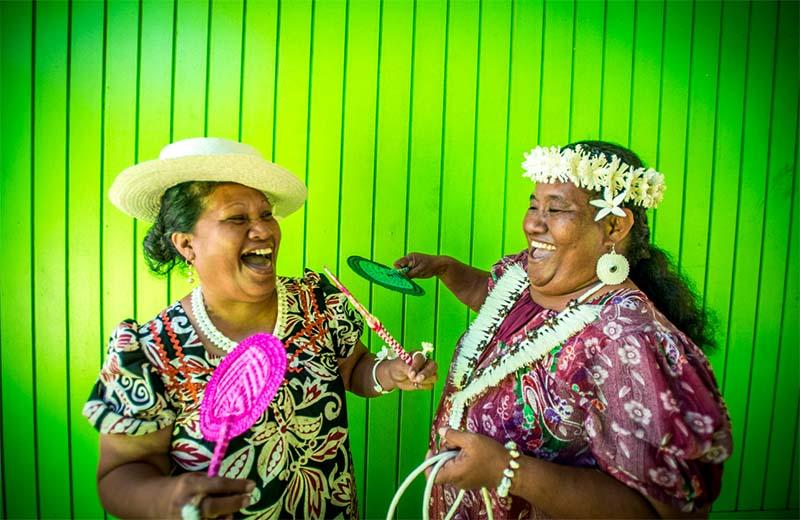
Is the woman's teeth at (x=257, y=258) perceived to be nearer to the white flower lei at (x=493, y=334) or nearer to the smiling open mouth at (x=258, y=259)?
the smiling open mouth at (x=258, y=259)

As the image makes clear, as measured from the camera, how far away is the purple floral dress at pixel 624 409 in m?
1.38

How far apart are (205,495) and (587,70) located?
282 cm

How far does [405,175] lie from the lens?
2734 mm

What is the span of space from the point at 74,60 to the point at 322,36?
1199 millimetres

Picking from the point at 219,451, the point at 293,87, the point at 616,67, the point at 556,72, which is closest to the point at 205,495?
the point at 219,451

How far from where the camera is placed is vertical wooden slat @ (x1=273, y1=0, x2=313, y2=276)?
2.56 metres

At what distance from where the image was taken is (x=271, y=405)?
5.25ft

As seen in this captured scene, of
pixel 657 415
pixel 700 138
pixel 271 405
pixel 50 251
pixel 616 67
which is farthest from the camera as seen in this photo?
pixel 700 138

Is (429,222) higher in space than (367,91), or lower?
lower

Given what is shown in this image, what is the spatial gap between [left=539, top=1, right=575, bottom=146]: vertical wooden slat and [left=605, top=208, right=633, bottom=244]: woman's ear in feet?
4.08

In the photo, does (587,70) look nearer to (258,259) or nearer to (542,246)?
(542,246)

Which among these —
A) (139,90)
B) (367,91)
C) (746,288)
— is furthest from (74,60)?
(746,288)

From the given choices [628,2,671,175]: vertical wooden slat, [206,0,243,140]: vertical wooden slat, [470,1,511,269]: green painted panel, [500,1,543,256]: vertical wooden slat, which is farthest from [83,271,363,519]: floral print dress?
[628,2,671,175]: vertical wooden slat

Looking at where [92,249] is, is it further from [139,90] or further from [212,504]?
[212,504]
